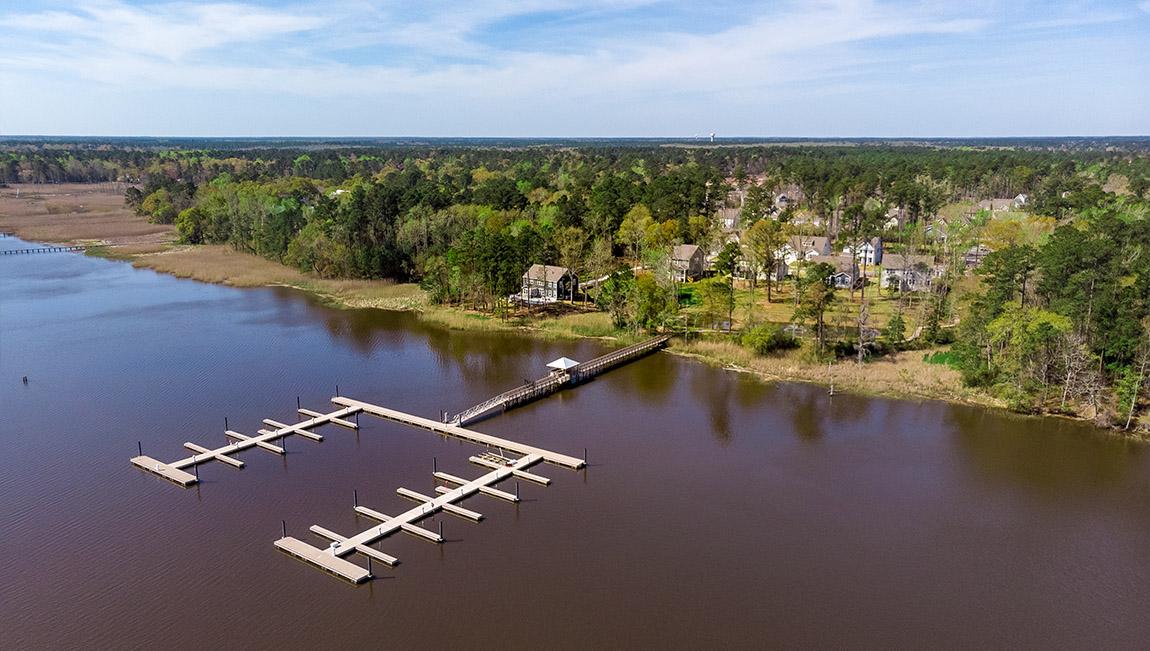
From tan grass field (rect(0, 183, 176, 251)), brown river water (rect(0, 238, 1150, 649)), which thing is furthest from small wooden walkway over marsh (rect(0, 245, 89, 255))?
brown river water (rect(0, 238, 1150, 649))

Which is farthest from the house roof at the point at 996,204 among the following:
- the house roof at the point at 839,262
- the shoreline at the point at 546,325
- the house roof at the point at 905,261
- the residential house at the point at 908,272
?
the shoreline at the point at 546,325

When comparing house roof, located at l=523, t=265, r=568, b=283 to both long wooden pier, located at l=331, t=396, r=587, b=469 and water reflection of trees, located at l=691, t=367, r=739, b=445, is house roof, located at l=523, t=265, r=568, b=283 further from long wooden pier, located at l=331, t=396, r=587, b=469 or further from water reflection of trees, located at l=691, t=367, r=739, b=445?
long wooden pier, located at l=331, t=396, r=587, b=469

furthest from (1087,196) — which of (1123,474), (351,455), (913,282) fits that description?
(351,455)

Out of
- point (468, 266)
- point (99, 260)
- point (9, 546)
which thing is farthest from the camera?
point (99, 260)

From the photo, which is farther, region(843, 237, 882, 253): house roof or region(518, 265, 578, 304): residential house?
region(843, 237, 882, 253): house roof

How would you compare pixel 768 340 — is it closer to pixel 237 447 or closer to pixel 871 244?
pixel 237 447

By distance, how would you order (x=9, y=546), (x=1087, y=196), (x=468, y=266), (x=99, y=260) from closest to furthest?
(x=9, y=546) < (x=468, y=266) < (x=1087, y=196) < (x=99, y=260)

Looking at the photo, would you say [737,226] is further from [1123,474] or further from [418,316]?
[1123,474]
